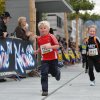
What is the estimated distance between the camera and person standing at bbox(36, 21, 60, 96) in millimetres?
10172

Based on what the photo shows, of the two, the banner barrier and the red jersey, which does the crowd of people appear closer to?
the red jersey

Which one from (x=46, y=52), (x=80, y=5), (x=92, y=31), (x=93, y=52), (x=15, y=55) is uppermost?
(x=80, y=5)

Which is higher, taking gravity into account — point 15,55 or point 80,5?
point 80,5

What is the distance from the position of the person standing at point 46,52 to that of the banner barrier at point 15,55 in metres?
3.56

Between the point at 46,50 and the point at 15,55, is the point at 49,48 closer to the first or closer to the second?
the point at 46,50

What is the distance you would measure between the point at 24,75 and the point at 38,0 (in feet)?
25.1

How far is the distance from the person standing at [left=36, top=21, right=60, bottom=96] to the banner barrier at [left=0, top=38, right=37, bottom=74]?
356cm

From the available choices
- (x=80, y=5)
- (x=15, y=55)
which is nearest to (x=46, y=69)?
(x=15, y=55)

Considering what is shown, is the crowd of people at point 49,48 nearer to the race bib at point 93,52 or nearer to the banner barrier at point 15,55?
the race bib at point 93,52

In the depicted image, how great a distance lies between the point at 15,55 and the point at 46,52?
4398 mm

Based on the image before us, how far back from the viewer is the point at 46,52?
1027cm

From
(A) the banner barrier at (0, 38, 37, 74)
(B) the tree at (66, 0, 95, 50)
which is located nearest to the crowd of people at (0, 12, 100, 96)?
(A) the banner barrier at (0, 38, 37, 74)

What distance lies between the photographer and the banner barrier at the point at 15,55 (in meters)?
13.9

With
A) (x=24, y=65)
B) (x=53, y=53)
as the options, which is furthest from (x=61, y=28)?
(x=53, y=53)
